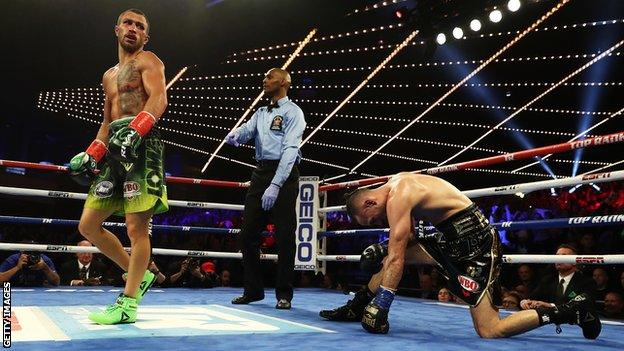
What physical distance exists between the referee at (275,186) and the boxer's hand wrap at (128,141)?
1031mm

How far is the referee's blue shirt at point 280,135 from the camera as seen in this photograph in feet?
10.0

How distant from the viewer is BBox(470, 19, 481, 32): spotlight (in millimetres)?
7298

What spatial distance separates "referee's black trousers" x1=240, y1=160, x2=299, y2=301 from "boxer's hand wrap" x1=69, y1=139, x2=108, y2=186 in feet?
3.52

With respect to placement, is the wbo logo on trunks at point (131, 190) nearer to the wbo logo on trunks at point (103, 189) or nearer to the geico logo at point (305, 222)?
the wbo logo on trunks at point (103, 189)

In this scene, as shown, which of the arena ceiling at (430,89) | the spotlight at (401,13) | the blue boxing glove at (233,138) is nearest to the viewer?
the blue boxing glove at (233,138)

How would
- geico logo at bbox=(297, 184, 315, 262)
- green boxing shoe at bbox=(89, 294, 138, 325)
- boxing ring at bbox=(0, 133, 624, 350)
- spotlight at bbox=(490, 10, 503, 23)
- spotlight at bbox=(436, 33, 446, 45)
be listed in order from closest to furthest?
boxing ring at bbox=(0, 133, 624, 350) < green boxing shoe at bbox=(89, 294, 138, 325) < geico logo at bbox=(297, 184, 315, 262) < spotlight at bbox=(490, 10, 503, 23) < spotlight at bbox=(436, 33, 446, 45)

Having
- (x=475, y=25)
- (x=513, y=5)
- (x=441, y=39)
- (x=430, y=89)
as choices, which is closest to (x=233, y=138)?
(x=513, y=5)

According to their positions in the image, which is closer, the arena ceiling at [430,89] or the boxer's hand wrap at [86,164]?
the boxer's hand wrap at [86,164]

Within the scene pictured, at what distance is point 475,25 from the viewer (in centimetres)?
736

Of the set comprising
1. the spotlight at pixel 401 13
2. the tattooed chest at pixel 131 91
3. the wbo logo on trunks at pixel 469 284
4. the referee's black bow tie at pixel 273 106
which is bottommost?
the wbo logo on trunks at pixel 469 284

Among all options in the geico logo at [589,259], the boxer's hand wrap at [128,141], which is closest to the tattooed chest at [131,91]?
the boxer's hand wrap at [128,141]

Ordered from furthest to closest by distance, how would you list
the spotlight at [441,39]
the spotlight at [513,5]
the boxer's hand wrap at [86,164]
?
the spotlight at [441,39], the spotlight at [513,5], the boxer's hand wrap at [86,164]

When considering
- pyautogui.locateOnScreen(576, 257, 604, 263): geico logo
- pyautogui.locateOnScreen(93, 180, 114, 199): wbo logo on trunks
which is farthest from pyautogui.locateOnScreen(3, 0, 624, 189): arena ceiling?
pyautogui.locateOnScreen(576, 257, 604, 263): geico logo

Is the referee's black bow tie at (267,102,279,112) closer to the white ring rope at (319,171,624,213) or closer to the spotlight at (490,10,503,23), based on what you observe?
the white ring rope at (319,171,624,213)
